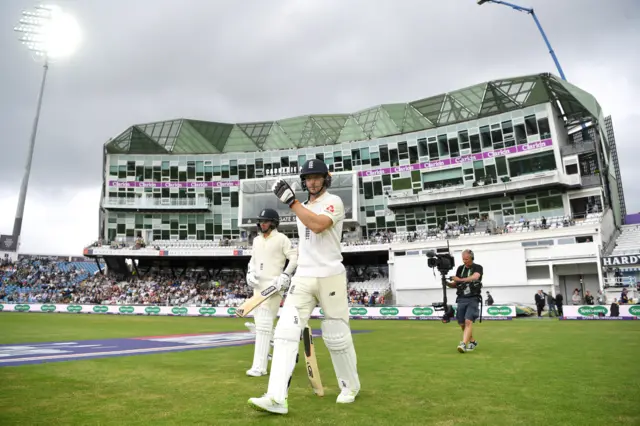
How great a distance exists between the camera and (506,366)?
22.2ft

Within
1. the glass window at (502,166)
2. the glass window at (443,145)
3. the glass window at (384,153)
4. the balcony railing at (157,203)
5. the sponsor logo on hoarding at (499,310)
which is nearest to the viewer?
the sponsor logo on hoarding at (499,310)

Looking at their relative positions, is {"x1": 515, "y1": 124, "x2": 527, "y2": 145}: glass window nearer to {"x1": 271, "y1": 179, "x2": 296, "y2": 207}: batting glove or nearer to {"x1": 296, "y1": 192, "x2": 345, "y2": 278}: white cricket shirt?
{"x1": 296, "y1": 192, "x2": 345, "y2": 278}: white cricket shirt

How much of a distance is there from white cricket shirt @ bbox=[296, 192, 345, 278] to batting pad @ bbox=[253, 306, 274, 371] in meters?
2.30

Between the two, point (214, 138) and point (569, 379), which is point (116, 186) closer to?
point (214, 138)

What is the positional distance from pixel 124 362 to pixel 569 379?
6.95 metres

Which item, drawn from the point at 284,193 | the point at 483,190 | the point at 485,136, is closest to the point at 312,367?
the point at 284,193

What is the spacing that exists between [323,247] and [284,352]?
1.24m

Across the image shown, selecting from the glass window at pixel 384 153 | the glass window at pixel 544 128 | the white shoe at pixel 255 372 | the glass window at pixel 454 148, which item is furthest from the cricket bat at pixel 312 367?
the glass window at pixel 384 153

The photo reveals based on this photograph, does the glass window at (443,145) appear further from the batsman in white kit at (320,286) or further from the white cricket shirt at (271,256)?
the batsman in white kit at (320,286)

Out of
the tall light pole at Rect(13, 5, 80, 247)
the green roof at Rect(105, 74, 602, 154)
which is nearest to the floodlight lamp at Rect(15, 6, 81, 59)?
the tall light pole at Rect(13, 5, 80, 247)

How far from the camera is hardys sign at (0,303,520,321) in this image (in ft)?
87.6

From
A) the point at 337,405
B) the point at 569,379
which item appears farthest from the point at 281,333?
the point at 569,379

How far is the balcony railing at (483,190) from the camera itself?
4044 cm

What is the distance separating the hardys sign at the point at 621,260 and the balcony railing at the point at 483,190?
9251 mm
